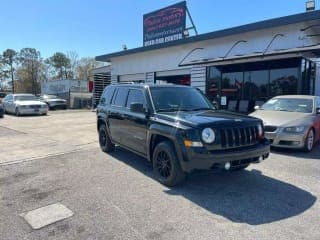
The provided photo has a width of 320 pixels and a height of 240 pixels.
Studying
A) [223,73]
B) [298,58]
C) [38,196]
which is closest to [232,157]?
[38,196]

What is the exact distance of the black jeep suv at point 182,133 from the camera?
4.69m

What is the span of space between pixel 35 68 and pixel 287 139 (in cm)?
6965

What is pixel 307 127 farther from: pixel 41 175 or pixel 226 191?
pixel 41 175

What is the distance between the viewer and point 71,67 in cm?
7119

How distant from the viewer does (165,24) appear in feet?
72.5

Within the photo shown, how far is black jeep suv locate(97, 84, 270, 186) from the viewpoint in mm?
4688

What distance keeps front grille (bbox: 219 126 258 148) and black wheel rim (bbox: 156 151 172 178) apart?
103cm

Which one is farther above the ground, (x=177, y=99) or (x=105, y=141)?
(x=177, y=99)

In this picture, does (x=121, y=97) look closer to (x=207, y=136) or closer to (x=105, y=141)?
(x=105, y=141)

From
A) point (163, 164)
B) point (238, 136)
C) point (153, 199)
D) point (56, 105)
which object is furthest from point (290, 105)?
point (56, 105)

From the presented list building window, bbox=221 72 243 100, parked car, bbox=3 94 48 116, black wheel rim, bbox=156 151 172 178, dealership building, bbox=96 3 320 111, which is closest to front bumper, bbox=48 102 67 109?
parked car, bbox=3 94 48 116

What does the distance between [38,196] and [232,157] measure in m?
3.21

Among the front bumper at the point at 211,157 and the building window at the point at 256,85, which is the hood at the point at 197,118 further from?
the building window at the point at 256,85

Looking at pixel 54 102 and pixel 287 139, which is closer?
pixel 287 139
